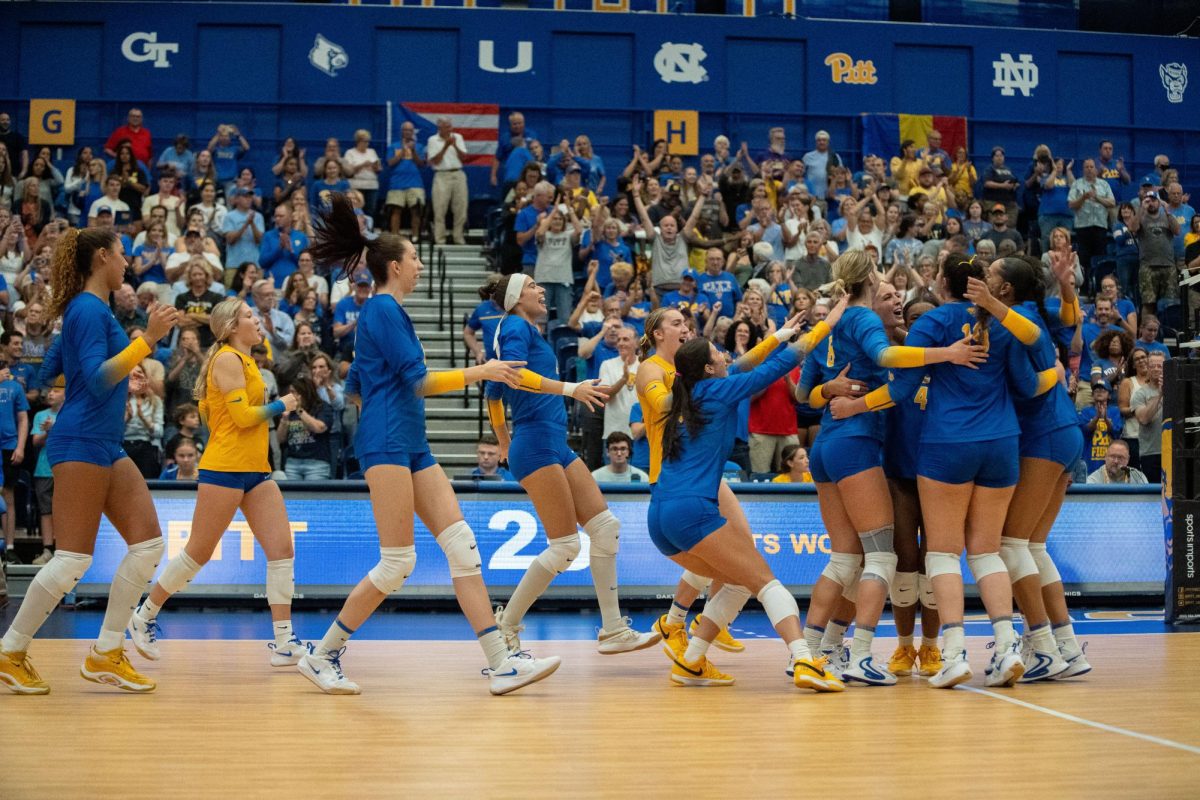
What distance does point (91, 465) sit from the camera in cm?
691

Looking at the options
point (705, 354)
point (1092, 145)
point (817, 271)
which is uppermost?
point (1092, 145)

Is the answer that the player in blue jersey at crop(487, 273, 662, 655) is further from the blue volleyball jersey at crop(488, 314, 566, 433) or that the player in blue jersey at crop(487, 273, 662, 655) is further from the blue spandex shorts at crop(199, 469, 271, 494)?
the blue spandex shorts at crop(199, 469, 271, 494)

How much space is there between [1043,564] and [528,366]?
318cm

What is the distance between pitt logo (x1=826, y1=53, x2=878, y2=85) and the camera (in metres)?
22.6

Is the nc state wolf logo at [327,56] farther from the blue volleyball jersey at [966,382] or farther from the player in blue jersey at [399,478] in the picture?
the blue volleyball jersey at [966,382]

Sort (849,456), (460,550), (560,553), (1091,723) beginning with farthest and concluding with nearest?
(560,553) → (849,456) → (460,550) → (1091,723)

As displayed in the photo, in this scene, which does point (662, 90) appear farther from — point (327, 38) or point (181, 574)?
point (181, 574)

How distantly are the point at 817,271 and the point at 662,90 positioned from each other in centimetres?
691

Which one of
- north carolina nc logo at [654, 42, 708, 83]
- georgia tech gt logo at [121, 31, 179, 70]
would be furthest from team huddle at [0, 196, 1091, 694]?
north carolina nc logo at [654, 42, 708, 83]

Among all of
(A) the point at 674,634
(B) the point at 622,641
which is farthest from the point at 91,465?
(A) the point at 674,634

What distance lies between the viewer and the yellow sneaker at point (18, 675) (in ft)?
22.9

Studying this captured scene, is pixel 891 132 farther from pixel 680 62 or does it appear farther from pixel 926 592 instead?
pixel 926 592

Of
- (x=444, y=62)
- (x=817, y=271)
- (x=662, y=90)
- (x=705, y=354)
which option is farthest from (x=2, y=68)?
(x=705, y=354)

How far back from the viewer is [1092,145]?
23.5 metres
